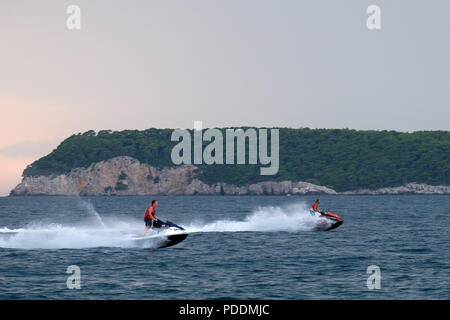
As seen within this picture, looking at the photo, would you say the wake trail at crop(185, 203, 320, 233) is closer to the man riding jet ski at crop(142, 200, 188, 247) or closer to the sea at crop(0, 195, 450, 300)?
the sea at crop(0, 195, 450, 300)

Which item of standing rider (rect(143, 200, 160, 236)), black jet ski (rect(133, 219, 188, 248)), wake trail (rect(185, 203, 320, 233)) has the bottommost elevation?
wake trail (rect(185, 203, 320, 233))

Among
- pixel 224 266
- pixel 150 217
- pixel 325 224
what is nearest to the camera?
pixel 224 266

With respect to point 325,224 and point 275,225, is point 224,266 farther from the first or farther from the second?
point 275,225

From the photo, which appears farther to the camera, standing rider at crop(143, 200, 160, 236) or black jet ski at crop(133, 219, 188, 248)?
black jet ski at crop(133, 219, 188, 248)

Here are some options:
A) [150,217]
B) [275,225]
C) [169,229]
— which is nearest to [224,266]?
[150,217]

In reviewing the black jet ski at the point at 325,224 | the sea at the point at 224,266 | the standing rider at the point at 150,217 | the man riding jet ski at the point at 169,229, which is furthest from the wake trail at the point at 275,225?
the standing rider at the point at 150,217

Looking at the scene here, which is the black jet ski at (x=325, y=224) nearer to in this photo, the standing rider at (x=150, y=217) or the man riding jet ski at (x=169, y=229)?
the man riding jet ski at (x=169, y=229)

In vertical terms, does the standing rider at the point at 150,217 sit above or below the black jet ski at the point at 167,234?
above

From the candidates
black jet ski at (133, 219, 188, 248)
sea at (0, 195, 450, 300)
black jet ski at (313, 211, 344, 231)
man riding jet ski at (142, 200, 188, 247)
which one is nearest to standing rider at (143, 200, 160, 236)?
man riding jet ski at (142, 200, 188, 247)

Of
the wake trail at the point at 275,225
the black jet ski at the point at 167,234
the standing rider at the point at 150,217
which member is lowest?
the wake trail at the point at 275,225

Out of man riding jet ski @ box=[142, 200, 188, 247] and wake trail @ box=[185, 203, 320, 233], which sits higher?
man riding jet ski @ box=[142, 200, 188, 247]
